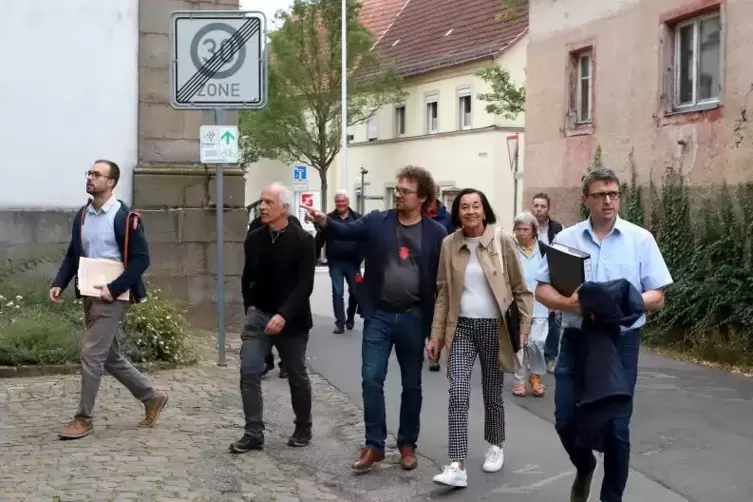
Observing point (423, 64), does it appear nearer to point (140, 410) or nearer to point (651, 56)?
point (651, 56)

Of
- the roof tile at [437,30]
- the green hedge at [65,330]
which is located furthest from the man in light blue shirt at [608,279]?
the roof tile at [437,30]

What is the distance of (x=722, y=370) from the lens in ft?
37.9

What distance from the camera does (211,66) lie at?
1053cm

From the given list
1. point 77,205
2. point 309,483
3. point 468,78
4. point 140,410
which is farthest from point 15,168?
point 468,78

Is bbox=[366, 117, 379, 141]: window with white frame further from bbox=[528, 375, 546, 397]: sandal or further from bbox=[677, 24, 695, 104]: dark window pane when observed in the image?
bbox=[528, 375, 546, 397]: sandal

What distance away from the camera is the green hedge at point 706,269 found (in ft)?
39.4

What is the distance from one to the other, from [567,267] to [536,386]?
165 inches

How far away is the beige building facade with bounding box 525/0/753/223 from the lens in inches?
514

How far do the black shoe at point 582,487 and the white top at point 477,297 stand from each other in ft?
3.82

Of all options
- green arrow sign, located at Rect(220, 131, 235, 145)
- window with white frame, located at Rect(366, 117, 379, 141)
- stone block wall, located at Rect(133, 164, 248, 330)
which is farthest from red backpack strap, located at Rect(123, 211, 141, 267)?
window with white frame, located at Rect(366, 117, 379, 141)

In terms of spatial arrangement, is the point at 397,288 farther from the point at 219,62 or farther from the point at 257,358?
the point at 219,62

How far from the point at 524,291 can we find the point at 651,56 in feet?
28.7

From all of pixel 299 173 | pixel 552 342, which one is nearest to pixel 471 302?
pixel 552 342

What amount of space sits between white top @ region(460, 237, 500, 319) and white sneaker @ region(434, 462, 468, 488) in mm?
862
